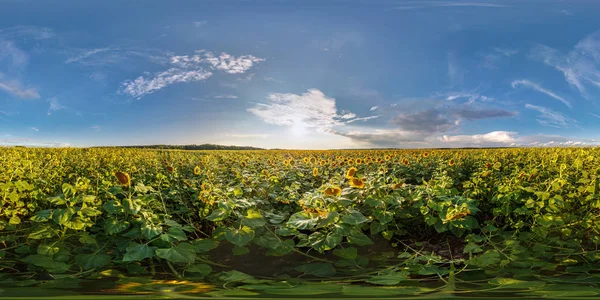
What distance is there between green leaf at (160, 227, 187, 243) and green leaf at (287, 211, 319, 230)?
0.73 meters

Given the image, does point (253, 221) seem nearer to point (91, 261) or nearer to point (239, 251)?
point (239, 251)

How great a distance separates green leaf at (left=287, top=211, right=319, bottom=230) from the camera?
2.80 m

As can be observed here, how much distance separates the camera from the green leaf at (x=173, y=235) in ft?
8.17

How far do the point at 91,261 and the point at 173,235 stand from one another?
510 mm

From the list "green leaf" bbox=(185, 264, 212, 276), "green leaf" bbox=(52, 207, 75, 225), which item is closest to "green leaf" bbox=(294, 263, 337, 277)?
"green leaf" bbox=(185, 264, 212, 276)

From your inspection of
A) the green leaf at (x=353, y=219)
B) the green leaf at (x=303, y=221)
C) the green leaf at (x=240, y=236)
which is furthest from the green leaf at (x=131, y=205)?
the green leaf at (x=353, y=219)

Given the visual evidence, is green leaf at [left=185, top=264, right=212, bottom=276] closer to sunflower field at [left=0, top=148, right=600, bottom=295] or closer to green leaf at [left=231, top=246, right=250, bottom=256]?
sunflower field at [left=0, top=148, right=600, bottom=295]

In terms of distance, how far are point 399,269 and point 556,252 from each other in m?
1.48

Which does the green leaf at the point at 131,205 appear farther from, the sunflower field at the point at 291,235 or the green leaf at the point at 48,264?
the green leaf at the point at 48,264

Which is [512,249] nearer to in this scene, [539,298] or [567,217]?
[567,217]

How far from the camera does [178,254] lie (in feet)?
7.89

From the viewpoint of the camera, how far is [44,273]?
2.54 m

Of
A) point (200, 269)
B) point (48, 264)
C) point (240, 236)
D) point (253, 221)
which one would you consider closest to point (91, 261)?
point (48, 264)

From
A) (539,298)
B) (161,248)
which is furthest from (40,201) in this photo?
(539,298)
